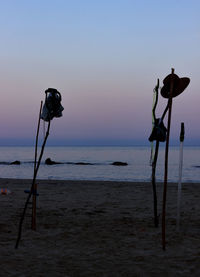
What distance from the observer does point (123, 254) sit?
243 inches

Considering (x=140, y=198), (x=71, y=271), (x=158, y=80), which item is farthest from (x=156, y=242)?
(x=140, y=198)

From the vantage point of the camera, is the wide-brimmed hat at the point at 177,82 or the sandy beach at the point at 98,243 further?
the wide-brimmed hat at the point at 177,82

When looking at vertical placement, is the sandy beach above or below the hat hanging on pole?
below

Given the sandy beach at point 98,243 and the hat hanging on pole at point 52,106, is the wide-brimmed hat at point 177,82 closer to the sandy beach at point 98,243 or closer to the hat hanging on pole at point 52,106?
the hat hanging on pole at point 52,106

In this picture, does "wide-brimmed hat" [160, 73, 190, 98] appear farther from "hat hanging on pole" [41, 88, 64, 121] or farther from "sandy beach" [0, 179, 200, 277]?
"sandy beach" [0, 179, 200, 277]

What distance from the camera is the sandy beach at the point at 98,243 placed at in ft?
17.5

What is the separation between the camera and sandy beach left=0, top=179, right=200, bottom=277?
5332 millimetres

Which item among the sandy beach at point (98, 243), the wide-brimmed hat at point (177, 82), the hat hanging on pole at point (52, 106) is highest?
the wide-brimmed hat at point (177, 82)

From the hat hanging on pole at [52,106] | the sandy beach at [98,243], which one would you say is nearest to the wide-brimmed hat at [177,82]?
the hat hanging on pole at [52,106]

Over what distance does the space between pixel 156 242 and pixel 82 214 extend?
3565mm

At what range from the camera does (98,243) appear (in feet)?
22.8

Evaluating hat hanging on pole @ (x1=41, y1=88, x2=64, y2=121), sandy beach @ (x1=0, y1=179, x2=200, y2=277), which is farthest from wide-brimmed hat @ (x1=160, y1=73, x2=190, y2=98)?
sandy beach @ (x1=0, y1=179, x2=200, y2=277)

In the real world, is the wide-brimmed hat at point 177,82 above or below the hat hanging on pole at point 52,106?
above

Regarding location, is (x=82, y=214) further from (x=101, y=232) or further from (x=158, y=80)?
(x=158, y=80)
